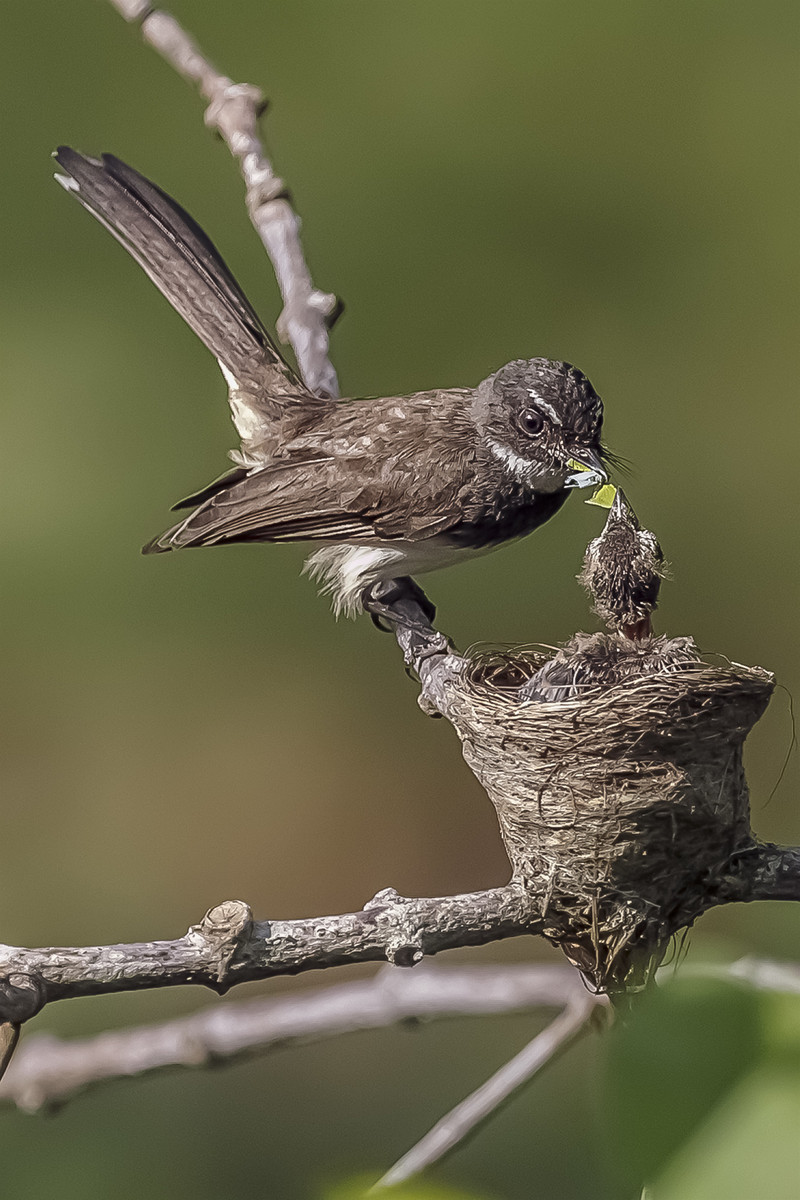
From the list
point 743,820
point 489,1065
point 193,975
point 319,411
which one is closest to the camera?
point 193,975

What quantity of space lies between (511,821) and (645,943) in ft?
0.91

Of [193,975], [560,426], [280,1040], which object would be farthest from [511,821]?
[560,426]

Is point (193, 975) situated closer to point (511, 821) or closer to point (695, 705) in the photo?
point (511, 821)

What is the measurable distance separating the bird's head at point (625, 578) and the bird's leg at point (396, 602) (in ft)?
2.42

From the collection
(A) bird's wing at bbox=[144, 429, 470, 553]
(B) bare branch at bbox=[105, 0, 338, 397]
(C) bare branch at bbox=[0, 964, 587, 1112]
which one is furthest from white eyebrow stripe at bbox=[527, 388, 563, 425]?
(C) bare branch at bbox=[0, 964, 587, 1112]

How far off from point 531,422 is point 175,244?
1074 millimetres

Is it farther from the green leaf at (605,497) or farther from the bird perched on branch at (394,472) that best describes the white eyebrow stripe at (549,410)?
the green leaf at (605,497)

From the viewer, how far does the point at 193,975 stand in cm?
136

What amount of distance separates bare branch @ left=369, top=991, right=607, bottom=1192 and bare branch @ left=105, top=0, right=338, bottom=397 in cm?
191

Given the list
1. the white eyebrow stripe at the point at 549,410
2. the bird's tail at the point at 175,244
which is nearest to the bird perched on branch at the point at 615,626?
the white eyebrow stripe at the point at 549,410

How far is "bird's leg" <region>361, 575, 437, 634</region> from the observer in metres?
2.82

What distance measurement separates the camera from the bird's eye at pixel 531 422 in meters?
2.64

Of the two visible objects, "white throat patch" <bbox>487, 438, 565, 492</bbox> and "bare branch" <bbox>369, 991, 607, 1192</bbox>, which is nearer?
"bare branch" <bbox>369, 991, 607, 1192</bbox>

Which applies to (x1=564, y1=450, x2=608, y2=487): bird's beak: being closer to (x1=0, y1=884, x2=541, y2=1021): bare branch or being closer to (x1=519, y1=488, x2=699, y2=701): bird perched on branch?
(x1=519, y1=488, x2=699, y2=701): bird perched on branch
